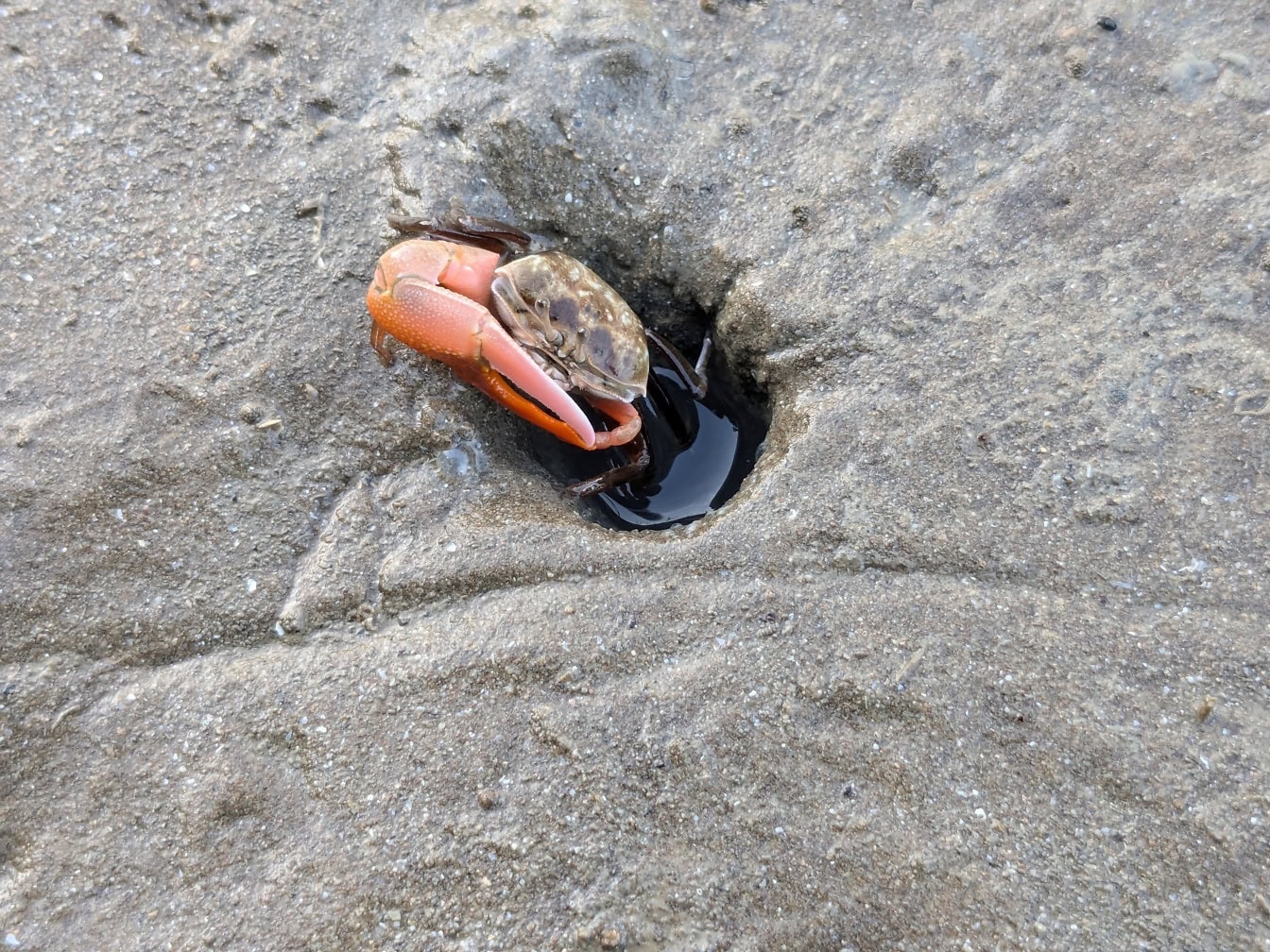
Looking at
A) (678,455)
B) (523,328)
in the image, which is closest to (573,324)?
(523,328)

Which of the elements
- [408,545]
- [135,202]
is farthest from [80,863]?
[135,202]

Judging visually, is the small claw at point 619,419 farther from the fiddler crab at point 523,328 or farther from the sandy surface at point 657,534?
the sandy surface at point 657,534

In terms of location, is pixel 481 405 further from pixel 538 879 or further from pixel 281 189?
pixel 538 879

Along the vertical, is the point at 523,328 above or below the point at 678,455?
above

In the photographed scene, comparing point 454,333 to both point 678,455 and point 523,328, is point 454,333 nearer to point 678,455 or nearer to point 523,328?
point 523,328

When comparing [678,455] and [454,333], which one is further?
[678,455]

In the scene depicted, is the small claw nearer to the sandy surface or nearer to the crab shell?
the crab shell

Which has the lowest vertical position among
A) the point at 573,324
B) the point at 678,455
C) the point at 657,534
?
the point at 678,455

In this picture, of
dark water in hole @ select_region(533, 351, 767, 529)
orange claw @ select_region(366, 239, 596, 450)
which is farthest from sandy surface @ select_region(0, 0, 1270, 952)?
dark water in hole @ select_region(533, 351, 767, 529)
